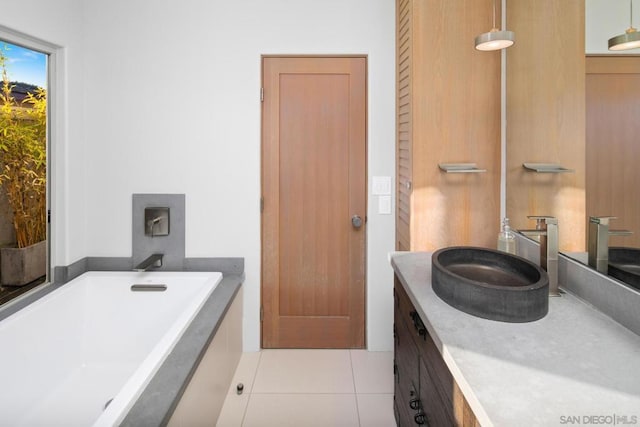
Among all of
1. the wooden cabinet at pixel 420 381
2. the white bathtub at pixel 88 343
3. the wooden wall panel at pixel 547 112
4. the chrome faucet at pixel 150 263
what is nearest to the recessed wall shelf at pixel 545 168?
the wooden wall panel at pixel 547 112

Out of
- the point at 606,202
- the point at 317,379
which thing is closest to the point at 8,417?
the point at 317,379

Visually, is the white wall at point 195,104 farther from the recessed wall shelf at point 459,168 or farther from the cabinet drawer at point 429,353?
the cabinet drawer at point 429,353

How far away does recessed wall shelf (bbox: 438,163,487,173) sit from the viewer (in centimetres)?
220

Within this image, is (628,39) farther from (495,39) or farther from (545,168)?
(545,168)

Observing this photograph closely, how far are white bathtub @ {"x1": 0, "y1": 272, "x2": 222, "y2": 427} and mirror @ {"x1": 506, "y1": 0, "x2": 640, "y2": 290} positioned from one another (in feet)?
5.67

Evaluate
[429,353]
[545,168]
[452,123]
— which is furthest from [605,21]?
[429,353]

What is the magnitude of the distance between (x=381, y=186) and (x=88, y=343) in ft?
6.78

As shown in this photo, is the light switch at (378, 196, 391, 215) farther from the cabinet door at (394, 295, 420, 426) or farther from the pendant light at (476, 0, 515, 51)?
the pendant light at (476, 0, 515, 51)

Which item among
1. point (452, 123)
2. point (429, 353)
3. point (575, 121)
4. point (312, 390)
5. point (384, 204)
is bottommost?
point (312, 390)

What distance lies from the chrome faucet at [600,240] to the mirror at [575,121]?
2 cm

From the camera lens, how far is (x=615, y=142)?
1.39 m

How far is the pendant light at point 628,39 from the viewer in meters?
1.25

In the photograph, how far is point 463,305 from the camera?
1.37 m

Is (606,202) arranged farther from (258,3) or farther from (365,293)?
(258,3)
